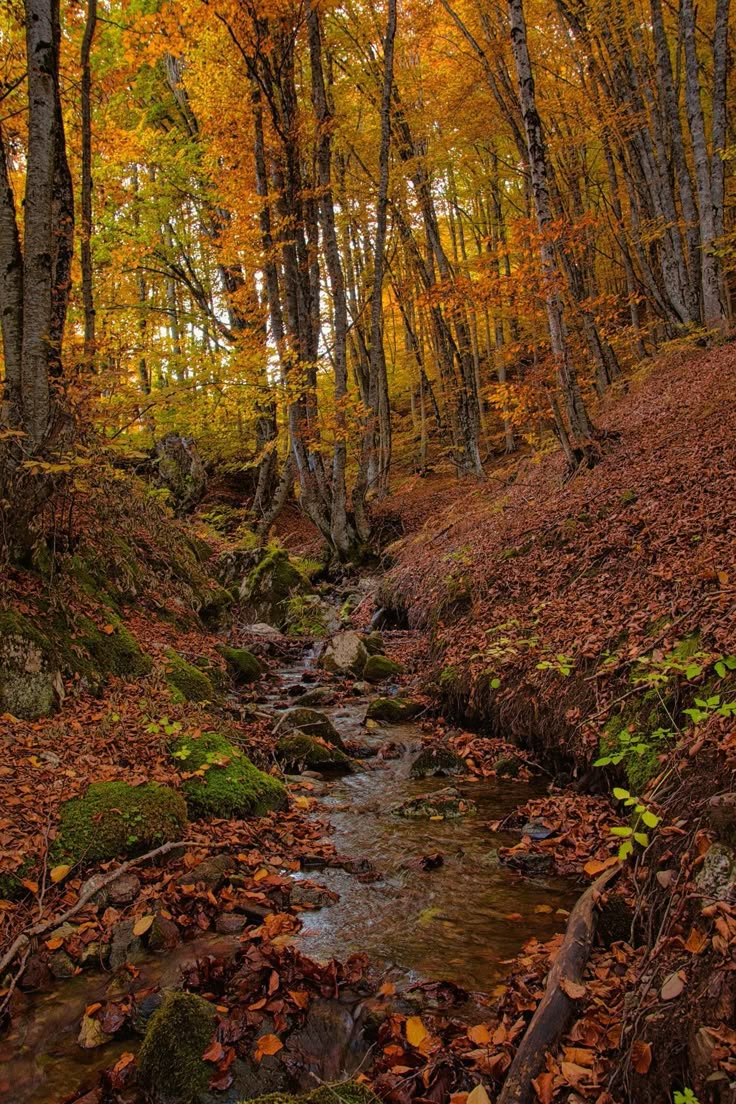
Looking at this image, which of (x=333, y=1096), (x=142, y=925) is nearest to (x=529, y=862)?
(x=333, y=1096)

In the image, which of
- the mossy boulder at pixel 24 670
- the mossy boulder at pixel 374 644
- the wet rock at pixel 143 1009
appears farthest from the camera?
the mossy boulder at pixel 374 644

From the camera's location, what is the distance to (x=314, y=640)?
12516 mm

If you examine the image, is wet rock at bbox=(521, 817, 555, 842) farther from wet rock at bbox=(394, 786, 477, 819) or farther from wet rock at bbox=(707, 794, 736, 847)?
wet rock at bbox=(707, 794, 736, 847)

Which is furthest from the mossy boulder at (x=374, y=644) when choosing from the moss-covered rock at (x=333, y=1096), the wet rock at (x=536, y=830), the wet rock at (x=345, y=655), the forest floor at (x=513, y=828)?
the moss-covered rock at (x=333, y=1096)

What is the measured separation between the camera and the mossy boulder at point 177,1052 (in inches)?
106

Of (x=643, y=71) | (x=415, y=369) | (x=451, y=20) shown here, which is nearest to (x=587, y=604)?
(x=643, y=71)

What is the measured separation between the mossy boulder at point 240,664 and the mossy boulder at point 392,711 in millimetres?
2010

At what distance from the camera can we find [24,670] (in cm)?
541

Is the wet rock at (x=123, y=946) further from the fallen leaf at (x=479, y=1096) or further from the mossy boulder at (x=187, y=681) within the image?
the mossy boulder at (x=187, y=681)

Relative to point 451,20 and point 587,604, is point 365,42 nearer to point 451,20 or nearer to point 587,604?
point 451,20

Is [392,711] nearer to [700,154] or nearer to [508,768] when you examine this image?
[508,768]

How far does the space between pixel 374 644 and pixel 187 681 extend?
14.8 feet

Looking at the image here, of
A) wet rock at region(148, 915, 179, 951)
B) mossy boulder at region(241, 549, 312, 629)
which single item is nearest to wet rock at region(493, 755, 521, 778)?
wet rock at region(148, 915, 179, 951)

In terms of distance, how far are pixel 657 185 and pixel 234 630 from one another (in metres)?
13.2
